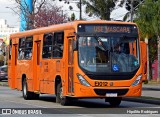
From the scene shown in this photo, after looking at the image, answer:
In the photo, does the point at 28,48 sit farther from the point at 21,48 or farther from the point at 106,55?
the point at 106,55

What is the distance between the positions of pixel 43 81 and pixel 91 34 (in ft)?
14.2

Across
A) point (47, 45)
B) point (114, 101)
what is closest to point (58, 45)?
point (47, 45)

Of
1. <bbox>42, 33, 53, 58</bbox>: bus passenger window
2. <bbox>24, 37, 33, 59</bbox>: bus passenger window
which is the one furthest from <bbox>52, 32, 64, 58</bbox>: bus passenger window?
<bbox>24, 37, 33, 59</bbox>: bus passenger window

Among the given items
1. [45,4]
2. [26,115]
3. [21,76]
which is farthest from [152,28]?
[26,115]

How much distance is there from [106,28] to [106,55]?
112 cm

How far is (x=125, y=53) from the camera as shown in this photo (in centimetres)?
2072

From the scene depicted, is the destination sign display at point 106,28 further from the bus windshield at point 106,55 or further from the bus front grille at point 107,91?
the bus front grille at point 107,91

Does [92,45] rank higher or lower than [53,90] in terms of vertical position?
higher

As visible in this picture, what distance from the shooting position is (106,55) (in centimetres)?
2030

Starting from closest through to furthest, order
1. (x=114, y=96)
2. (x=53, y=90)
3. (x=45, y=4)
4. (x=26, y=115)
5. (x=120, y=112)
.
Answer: (x=26, y=115) → (x=120, y=112) → (x=114, y=96) → (x=53, y=90) → (x=45, y=4)

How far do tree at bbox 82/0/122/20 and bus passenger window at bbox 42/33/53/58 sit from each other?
46407 millimetres

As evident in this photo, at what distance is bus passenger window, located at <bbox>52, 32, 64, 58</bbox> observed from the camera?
71.4ft

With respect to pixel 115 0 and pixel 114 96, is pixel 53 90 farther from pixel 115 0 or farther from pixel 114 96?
pixel 115 0

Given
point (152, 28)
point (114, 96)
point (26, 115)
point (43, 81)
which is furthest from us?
point (152, 28)
